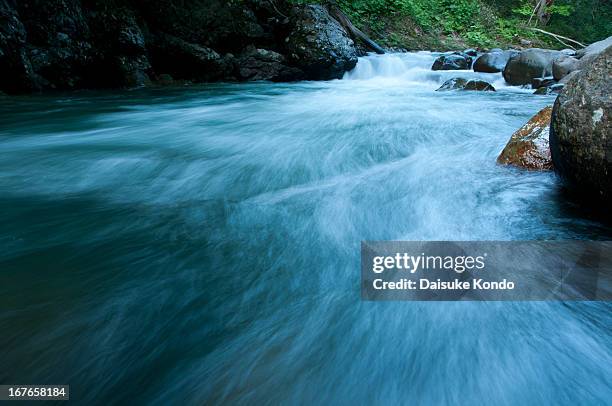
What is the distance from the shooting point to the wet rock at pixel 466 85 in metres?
9.90

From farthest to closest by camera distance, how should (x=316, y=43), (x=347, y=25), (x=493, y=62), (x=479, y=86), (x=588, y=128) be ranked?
(x=347, y=25) < (x=493, y=62) < (x=316, y=43) < (x=479, y=86) < (x=588, y=128)

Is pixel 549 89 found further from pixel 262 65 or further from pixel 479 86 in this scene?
pixel 262 65

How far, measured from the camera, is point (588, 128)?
247 cm

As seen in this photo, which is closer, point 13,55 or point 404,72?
point 13,55

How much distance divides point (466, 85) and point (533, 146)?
7.23 m

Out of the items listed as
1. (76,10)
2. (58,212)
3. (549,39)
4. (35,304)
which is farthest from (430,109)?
(549,39)

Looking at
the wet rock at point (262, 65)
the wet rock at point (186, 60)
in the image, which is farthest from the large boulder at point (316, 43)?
the wet rock at point (186, 60)

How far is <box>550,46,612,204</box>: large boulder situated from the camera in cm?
241

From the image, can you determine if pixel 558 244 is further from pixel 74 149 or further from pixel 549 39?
pixel 549 39

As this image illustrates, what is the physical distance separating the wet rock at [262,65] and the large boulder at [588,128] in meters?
10.1

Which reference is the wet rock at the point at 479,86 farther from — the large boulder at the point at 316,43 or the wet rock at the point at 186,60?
the wet rock at the point at 186,60

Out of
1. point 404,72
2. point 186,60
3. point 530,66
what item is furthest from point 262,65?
point 530,66

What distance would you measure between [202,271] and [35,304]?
2.60ft

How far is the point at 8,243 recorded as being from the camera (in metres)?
2.50
